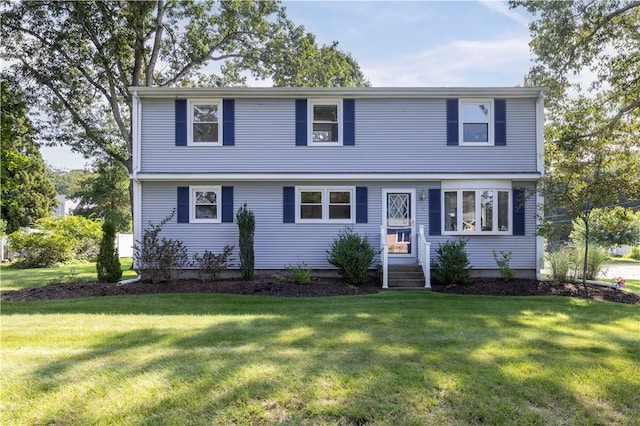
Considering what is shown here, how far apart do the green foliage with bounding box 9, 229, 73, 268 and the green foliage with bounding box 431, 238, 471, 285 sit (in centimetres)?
1528

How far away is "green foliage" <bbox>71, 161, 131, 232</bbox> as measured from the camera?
84.3 feet

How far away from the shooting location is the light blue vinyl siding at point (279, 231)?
12.0 metres

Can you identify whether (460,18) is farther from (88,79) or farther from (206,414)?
(88,79)

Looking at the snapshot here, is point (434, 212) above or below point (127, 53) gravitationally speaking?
below

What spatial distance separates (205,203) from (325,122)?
4375mm

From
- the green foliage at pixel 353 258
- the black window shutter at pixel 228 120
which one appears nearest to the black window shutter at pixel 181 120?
the black window shutter at pixel 228 120

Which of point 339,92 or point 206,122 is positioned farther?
point 206,122

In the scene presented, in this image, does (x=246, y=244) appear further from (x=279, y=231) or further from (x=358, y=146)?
(x=358, y=146)

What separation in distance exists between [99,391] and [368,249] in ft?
26.7

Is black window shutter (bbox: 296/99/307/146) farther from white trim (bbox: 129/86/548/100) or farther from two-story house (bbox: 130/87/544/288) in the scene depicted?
white trim (bbox: 129/86/548/100)

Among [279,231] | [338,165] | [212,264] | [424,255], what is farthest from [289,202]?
[424,255]

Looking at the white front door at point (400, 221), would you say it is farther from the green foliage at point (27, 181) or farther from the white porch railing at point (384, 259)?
the green foliage at point (27, 181)

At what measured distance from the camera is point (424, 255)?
11.2 m

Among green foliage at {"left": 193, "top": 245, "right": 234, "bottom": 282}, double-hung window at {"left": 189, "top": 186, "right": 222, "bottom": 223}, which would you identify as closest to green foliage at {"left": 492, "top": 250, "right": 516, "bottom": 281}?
green foliage at {"left": 193, "top": 245, "right": 234, "bottom": 282}
